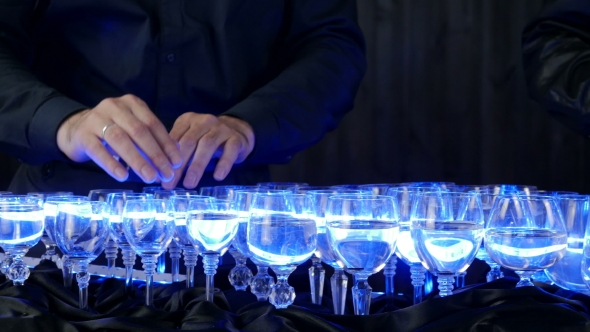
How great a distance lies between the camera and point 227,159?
5.23ft

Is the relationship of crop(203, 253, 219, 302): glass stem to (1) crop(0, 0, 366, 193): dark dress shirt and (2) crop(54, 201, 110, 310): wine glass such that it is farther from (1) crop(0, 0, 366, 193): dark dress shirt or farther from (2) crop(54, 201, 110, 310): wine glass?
(1) crop(0, 0, 366, 193): dark dress shirt

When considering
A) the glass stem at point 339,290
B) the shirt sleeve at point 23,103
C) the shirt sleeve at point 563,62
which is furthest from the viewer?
the shirt sleeve at point 563,62

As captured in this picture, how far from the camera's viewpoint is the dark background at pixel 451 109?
357cm

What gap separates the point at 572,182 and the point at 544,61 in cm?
166

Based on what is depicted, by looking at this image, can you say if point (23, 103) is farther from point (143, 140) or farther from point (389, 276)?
point (389, 276)

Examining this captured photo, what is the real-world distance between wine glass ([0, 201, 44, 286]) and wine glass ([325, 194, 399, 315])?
0.46 metres

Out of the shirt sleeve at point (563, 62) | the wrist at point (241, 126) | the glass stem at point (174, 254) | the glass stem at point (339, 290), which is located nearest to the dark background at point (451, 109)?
the shirt sleeve at point (563, 62)

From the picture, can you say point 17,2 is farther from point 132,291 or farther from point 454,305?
point 454,305

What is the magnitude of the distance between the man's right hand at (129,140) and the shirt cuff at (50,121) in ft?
0.37

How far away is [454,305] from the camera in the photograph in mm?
812

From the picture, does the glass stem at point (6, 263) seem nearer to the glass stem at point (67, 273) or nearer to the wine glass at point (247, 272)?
the glass stem at point (67, 273)

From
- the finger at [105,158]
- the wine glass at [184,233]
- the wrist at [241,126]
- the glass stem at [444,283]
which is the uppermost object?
the wrist at [241,126]

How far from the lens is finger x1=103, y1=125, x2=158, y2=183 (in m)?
1.43

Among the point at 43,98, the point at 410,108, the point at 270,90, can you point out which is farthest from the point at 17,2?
the point at 410,108
